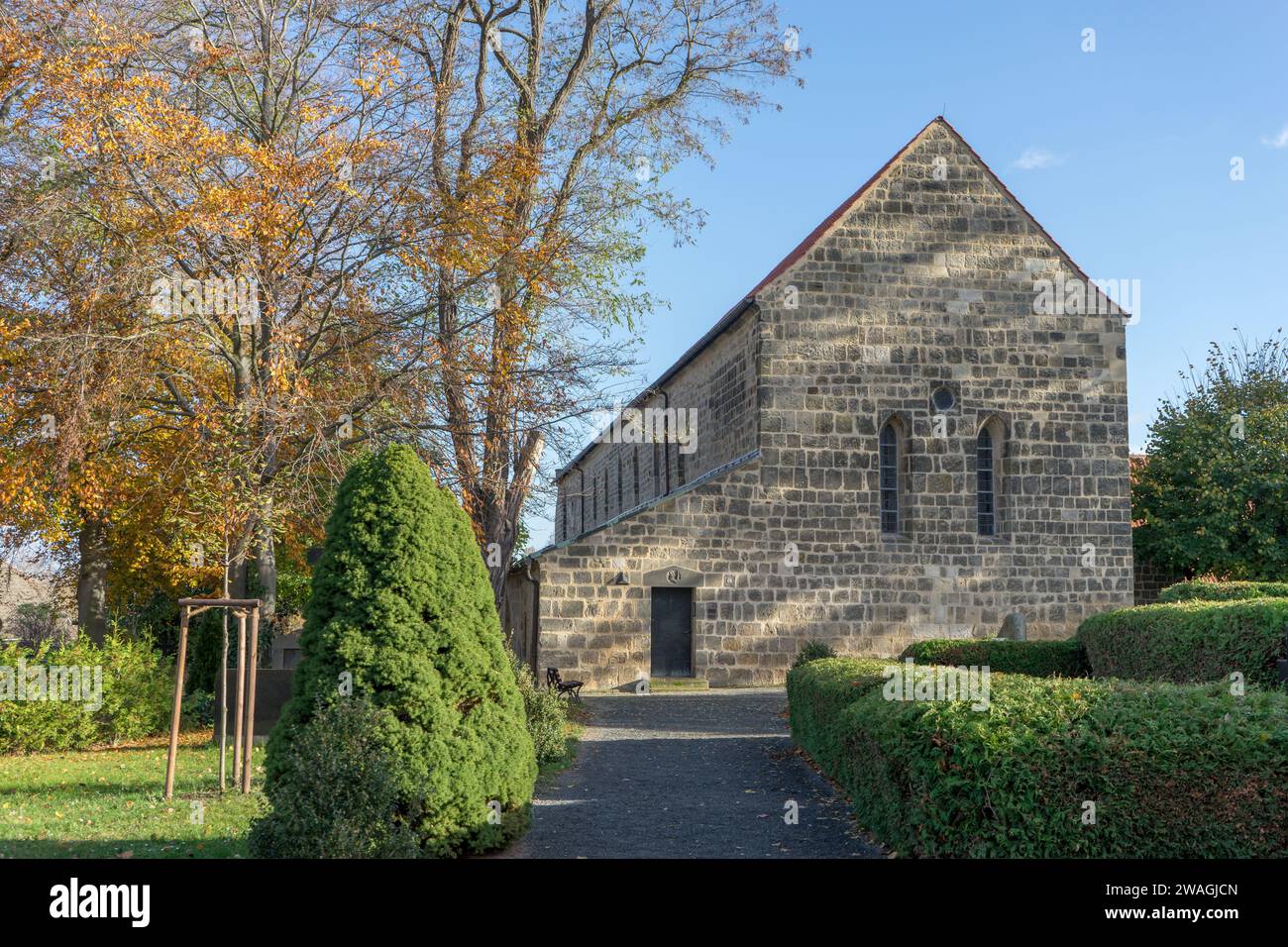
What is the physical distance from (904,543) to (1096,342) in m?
6.37

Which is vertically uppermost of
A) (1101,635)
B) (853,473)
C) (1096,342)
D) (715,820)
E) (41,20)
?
(41,20)

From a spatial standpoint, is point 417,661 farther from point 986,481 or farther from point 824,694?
point 986,481

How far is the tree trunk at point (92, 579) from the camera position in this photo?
21.2 metres

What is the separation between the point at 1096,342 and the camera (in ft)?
82.6

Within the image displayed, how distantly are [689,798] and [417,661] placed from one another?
411 cm

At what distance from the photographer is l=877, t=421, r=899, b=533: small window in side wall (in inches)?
968

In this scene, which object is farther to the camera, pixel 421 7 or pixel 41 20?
pixel 421 7

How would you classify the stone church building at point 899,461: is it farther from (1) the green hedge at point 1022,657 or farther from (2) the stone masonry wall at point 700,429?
(1) the green hedge at point 1022,657

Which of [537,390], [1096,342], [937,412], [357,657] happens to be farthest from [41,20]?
[1096,342]

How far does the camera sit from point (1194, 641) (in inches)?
559

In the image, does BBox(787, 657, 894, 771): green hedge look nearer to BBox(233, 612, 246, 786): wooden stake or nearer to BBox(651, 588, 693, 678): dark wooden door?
BBox(233, 612, 246, 786): wooden stake

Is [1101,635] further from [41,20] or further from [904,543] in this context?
[41,20]

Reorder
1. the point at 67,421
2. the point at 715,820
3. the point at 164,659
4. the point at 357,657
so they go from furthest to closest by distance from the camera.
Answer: the point at 164,659 → the point at 67,421 → the point at 715,820 → the point at 357,657

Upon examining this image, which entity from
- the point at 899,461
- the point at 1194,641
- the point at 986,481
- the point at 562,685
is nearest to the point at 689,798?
the point at 1194,641
